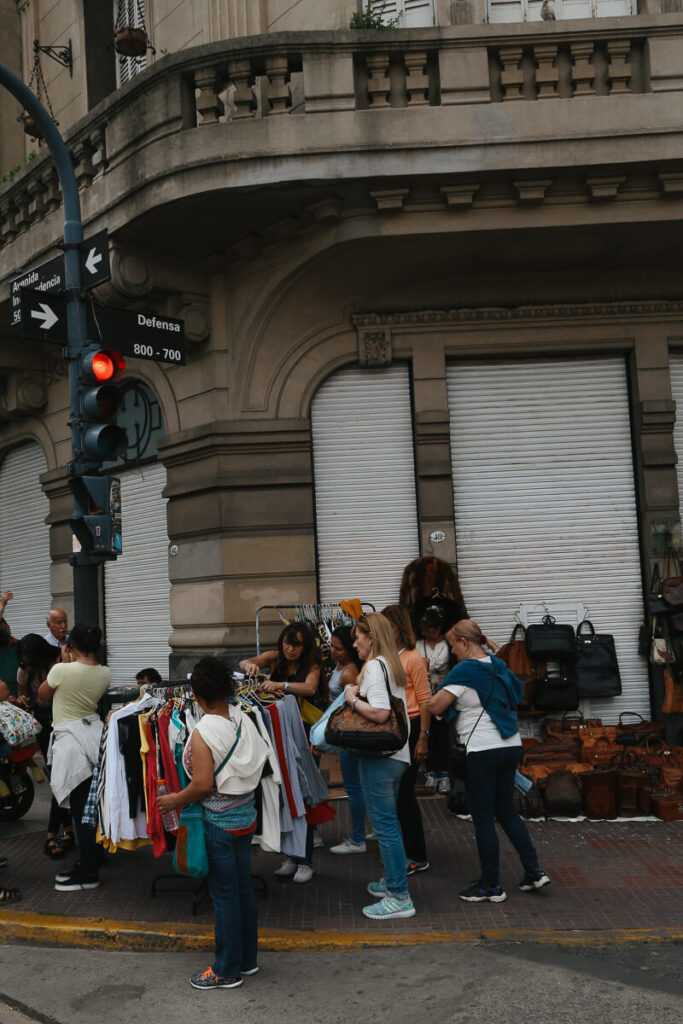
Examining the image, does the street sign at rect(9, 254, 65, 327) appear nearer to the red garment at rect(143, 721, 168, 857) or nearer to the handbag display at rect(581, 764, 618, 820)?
the red garment at rect(143, 721, 168, 857)

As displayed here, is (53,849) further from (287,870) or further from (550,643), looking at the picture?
(550,643)

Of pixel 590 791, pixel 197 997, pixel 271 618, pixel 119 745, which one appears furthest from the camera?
pixel 271 618

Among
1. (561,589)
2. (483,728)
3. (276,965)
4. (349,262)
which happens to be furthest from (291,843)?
(349,262)

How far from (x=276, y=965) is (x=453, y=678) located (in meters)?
2.04

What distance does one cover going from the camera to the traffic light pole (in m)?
7.45

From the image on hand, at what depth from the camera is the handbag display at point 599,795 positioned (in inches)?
332

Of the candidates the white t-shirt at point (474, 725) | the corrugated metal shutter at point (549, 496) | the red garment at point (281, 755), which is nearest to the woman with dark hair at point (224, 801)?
the red garment at point (281, 755)

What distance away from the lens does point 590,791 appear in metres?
8.46

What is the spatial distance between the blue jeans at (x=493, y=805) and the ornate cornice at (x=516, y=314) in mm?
5615

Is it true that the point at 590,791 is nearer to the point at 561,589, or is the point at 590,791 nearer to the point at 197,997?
the point at 561,589

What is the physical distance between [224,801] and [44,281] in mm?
5249

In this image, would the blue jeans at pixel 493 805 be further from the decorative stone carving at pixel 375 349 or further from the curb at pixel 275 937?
the decorative stone carving at pixel 375 349

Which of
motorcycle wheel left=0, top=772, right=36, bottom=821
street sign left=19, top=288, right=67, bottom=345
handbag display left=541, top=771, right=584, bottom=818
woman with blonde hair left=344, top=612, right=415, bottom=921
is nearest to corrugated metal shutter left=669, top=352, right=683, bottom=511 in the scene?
handbag display left=541, top=771, right=584, bottom=818

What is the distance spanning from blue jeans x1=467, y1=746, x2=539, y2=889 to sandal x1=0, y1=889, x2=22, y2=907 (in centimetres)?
313
